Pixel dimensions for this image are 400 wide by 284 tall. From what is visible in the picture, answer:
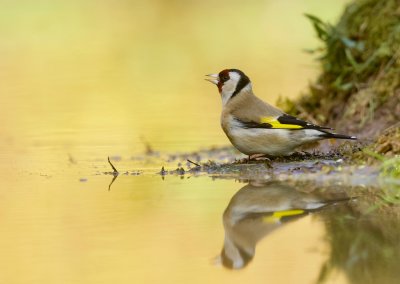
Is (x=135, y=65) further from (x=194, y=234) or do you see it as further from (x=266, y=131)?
(x=194, y=234)

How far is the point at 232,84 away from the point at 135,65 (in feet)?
34.5

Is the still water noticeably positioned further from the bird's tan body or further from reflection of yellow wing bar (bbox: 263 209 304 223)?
the bird's tan body

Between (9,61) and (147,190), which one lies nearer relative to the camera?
(147,190)

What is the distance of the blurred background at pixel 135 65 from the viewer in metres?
12.0

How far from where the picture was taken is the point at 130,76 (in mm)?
18422

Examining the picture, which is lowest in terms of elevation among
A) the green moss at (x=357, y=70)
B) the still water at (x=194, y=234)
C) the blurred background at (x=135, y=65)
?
the still water at (x=194, y=234)

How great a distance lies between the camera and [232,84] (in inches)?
362

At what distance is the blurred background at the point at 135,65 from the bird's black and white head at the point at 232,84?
5.01ft

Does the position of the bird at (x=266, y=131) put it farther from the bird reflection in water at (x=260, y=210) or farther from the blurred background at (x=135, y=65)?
the blurred background at (x=135, y=65)

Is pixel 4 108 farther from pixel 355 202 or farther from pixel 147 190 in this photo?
pixel 355 202

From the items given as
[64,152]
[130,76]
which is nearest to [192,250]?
[64,152]

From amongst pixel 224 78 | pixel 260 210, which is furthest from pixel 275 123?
pixel 260 210

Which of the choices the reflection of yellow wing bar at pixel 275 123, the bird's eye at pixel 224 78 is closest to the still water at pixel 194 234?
the reflection of yellow wing bar at pixel 275 123

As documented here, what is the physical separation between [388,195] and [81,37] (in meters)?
17.5
